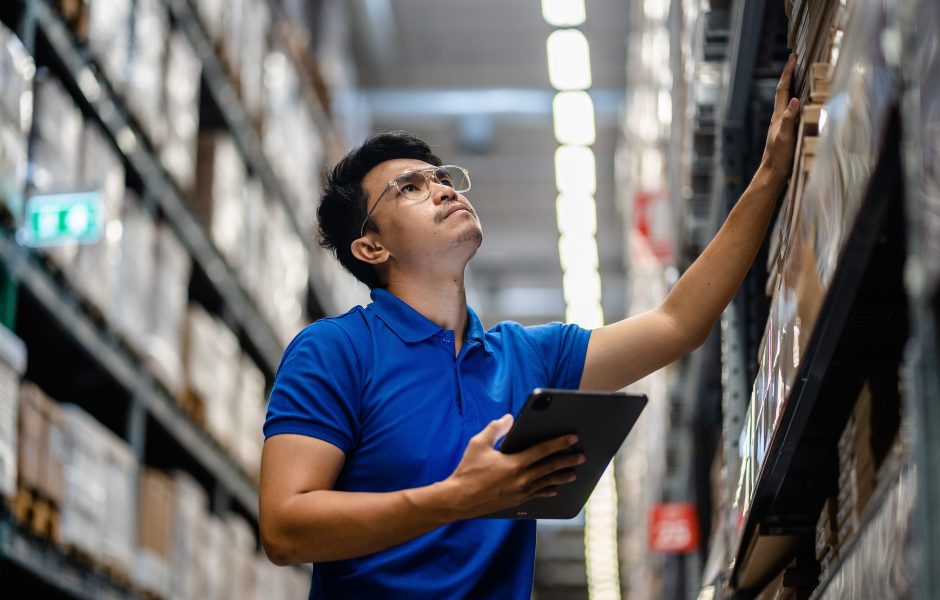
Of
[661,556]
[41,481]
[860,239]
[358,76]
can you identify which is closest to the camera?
[860,239]

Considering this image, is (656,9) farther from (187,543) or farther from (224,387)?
(187,543)

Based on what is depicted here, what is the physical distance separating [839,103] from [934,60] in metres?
0.41

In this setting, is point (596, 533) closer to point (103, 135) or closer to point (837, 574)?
point (103, 135)

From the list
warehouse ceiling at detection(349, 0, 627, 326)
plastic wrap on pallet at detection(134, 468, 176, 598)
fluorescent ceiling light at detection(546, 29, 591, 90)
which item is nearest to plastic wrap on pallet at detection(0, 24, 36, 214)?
plastic wrap on pallet at detection(134, 468, 176, 598)

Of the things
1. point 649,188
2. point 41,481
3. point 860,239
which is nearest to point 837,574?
point 860,239

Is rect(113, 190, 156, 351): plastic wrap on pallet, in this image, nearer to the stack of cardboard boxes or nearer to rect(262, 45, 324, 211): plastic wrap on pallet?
the stack of cardboard boxes

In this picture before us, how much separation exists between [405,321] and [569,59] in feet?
24.3

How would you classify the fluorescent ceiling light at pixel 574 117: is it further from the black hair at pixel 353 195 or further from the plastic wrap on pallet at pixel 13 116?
the black hair at pixel 353 195

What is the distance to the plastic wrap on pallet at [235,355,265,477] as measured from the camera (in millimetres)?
6566

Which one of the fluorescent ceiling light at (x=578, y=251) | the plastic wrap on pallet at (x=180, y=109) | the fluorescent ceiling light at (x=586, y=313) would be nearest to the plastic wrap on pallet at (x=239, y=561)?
the plastic wrap on pallet at (x=180, y=109)

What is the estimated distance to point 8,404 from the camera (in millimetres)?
3793

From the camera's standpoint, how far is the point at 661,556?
8758mm

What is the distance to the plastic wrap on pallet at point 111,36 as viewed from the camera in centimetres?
482

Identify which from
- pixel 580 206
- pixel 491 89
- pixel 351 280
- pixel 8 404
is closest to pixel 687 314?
pixel 8 404
